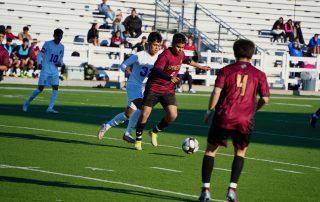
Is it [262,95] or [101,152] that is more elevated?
Answer: [262,95]

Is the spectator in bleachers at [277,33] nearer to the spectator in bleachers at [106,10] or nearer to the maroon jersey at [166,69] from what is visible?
the spectator in bleachers at [106,10]

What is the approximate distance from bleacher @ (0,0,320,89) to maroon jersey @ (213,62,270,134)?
1055 inches

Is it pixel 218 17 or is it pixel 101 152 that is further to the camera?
pixel 218 17

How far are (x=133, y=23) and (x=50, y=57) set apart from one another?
16.6m

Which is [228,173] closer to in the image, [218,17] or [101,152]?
[101,152]

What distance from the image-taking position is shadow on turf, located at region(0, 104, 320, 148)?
63.2 feet

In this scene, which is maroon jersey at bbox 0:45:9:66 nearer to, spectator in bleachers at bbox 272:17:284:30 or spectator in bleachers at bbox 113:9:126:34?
spectator in bleachers at bbox 113:9:126:34

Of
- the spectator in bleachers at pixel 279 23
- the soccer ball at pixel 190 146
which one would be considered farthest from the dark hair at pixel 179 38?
the spectator in bleachers at pixel 279 23

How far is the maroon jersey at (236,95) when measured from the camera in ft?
33.8

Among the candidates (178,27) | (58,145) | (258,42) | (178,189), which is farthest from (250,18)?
(178,189)

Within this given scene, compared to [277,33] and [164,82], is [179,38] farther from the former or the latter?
[277,33]

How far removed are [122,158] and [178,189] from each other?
10.3ft

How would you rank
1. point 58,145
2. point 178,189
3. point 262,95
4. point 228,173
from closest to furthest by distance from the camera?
point 262,95 → point 178,189 → point 228,173 → point 58,145

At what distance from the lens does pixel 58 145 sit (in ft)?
52.1
